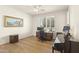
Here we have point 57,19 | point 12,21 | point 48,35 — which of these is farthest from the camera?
point 48,35

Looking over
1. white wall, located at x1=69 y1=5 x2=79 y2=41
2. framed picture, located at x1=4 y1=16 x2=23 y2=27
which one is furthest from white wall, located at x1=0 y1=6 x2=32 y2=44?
white wall, located at x1=69 y1=5 x2=79 y2=41

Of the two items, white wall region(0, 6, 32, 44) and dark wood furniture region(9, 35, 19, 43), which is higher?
white wall region(0, 6, 32, 44)

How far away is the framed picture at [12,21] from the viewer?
1.85m

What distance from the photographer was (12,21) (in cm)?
187

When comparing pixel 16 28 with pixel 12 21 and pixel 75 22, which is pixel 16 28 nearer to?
pixel 12 21

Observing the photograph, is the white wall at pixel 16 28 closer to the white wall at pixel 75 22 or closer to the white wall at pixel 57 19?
the white wall at pixel 57 19

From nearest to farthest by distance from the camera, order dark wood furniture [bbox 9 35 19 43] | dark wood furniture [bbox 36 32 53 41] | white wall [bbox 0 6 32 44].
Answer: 1. white wall [bbox 0 6 32 44]
2. dark wood furniture [bbox 9 35 19 43]
3. dark wood furniture [bbox 36 32 53 41]

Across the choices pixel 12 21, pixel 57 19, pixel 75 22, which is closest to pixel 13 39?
pixel 12 21

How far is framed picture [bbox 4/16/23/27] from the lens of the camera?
185 centimetres

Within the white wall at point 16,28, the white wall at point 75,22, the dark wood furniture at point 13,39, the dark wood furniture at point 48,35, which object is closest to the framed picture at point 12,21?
the white wall at point 16,28

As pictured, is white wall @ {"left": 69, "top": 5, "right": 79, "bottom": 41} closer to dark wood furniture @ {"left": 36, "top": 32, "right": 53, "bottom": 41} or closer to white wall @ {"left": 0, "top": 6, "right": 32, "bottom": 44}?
dark wood furniture @ {"left": 36, "top": 32, "right": 53, "bottom": 41}
